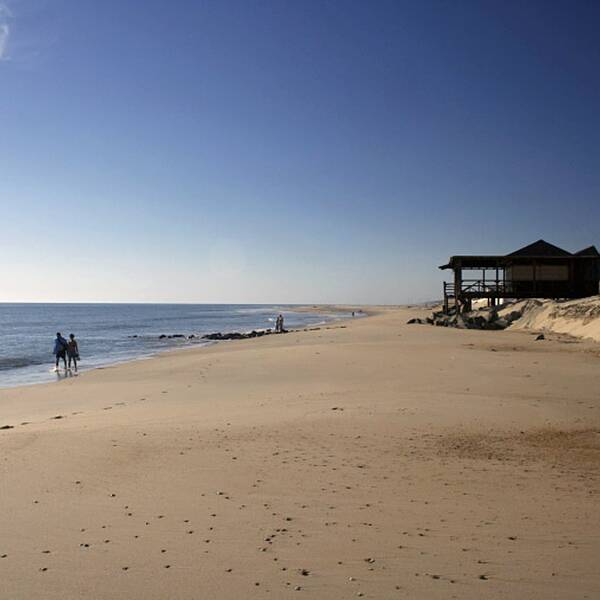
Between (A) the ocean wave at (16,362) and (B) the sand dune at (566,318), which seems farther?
(A) the ocean wave at (16,362)

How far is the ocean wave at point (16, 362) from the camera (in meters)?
25.8

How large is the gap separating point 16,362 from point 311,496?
26.7 metres

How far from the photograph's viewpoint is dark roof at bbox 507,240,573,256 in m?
38.7

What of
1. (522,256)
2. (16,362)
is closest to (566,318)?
(522,256)

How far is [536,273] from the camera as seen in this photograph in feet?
128

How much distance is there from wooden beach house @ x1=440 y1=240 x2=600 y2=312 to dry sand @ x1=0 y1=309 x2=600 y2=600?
93.3 feet

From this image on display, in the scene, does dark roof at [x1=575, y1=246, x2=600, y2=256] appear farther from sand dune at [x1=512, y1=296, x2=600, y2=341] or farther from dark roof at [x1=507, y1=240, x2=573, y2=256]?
sand dune at [x1=512, y1=296, x2=600, y2=341]

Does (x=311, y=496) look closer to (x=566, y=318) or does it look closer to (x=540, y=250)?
(x=566, y=318)

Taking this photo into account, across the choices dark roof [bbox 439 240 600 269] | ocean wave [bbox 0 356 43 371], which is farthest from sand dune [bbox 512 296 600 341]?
ocean wave [bbox 0 356 43 371]

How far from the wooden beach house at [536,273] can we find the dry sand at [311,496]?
28.4 meters

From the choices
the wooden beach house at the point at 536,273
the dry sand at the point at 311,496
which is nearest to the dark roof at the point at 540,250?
the wooden beach house at the point at 536,273

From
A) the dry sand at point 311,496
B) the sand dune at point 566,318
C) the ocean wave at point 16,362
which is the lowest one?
the ocean wave at point 16,362

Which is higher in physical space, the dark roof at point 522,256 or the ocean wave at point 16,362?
the dark roof at point 522,256

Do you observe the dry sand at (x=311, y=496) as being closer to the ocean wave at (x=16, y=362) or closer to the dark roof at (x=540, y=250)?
the ocean wave at (x=16, y=362)
